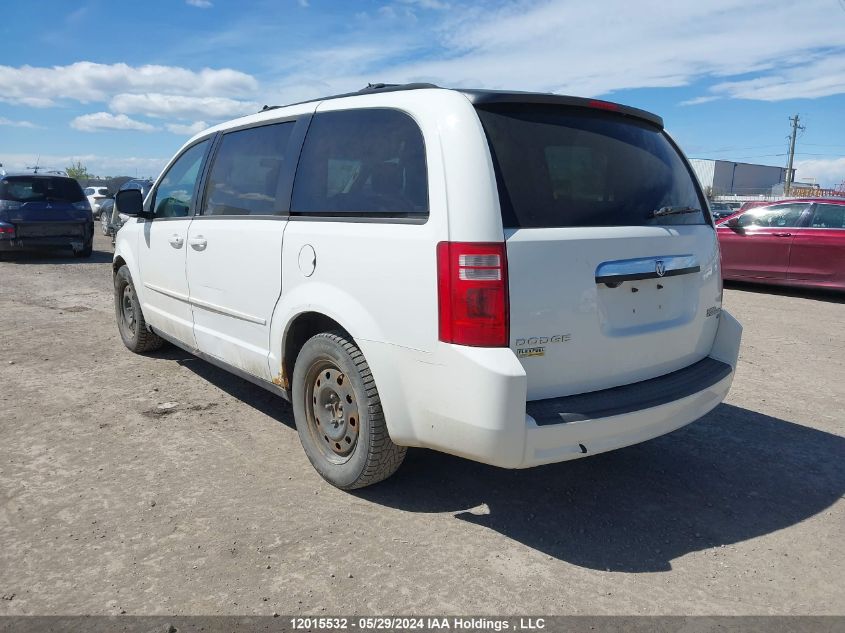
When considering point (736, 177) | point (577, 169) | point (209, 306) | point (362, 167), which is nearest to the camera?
point (577, 169)

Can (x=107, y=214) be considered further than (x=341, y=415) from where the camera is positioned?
Yes

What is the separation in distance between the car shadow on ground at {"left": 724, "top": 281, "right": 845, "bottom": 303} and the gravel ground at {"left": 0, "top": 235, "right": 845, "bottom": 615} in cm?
648

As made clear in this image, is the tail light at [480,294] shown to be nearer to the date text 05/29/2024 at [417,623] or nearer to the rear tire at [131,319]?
the date text 05/29/2024 at [417,623]

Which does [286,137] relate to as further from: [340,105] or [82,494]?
[82,494]

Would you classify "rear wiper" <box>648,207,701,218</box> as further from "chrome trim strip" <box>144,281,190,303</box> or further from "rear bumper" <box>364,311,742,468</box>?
"chrome trim strip" <box>144,281,190,303</box>

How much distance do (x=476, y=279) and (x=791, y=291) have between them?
34.3ft

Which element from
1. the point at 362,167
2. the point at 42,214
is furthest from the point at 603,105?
the point at 42,214

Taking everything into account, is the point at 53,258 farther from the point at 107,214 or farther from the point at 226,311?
the point at 226,311

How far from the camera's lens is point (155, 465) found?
3.82m

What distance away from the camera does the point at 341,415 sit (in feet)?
11.5

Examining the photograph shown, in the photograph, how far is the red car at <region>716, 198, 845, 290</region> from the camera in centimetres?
1020

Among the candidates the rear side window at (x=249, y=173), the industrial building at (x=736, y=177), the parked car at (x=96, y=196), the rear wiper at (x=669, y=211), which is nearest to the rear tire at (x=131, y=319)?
the rear side window at (x=249, y=173)

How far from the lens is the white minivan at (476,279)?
277 cm

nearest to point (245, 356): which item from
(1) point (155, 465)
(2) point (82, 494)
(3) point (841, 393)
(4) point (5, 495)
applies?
(1) point (155, 465)
